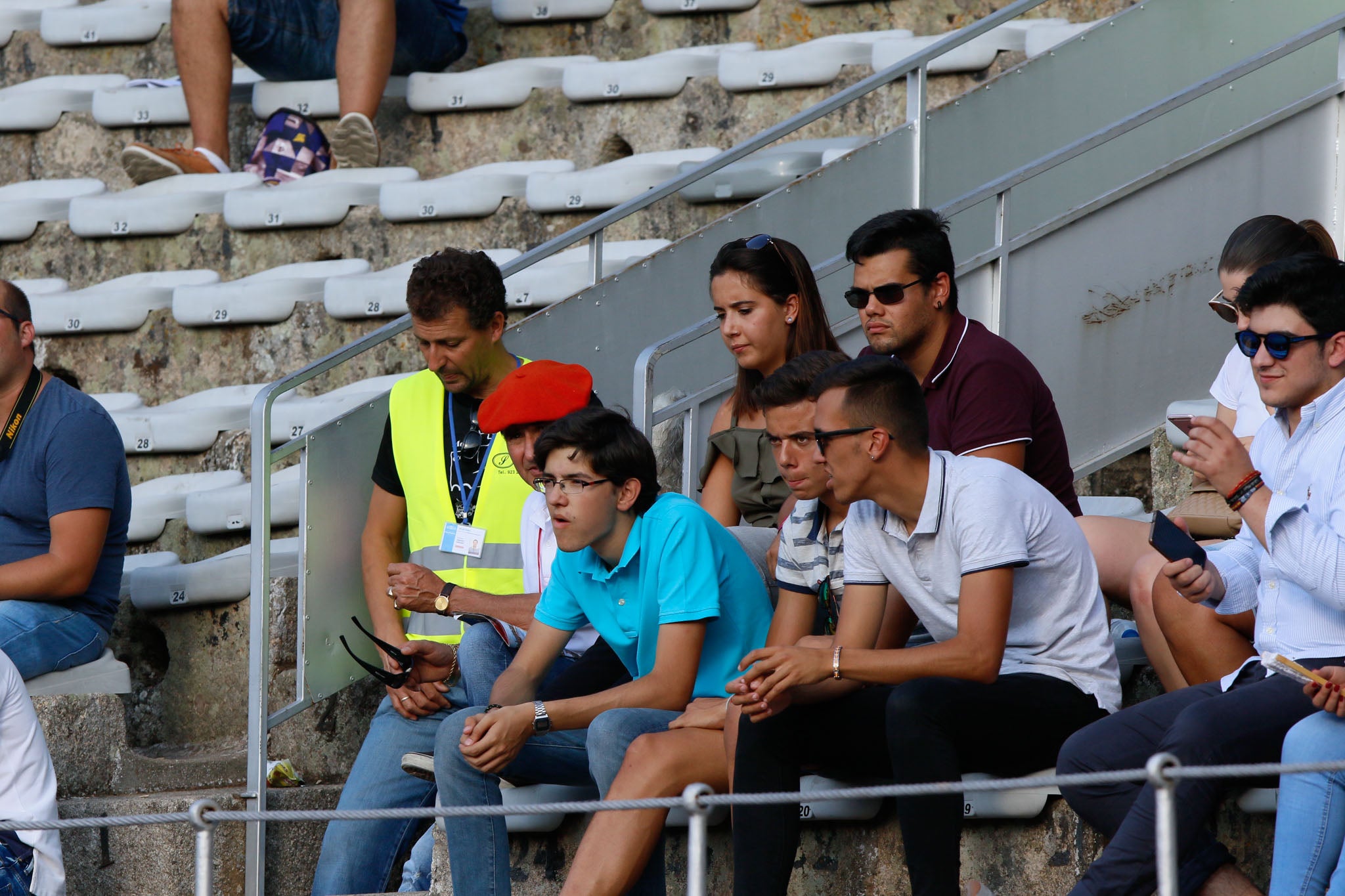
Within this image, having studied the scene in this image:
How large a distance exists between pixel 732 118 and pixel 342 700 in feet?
10.4

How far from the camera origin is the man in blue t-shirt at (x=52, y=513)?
4.46 m

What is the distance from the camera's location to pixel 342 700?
4.73 metres

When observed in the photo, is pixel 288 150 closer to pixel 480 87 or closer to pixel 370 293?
pixel 480 87

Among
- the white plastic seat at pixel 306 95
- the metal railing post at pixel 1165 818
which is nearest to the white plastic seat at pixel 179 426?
the white plastic seat at pixel 306 95

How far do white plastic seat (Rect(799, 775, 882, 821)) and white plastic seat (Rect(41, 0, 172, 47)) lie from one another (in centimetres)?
565

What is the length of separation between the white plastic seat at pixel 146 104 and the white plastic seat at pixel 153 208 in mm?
626

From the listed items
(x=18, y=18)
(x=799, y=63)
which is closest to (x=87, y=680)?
(x=799, y=63)

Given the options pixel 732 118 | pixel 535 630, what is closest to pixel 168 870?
pixel 535 630

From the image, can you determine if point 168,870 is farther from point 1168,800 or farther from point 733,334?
point 1168,800

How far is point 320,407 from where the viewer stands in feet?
17.1

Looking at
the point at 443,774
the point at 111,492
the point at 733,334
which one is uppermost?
the point at 733,334

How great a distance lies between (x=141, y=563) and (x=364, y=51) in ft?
7.79

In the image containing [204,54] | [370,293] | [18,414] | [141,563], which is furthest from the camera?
[204,54]

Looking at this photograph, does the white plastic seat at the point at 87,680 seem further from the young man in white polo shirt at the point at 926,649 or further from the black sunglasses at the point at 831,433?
the black sunglasses at the point at 831,433
